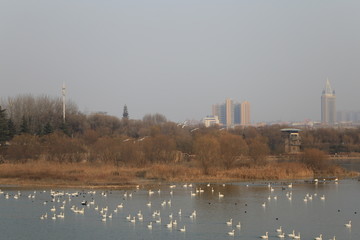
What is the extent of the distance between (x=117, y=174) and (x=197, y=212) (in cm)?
1870

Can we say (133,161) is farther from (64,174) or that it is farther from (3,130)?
(3,130)

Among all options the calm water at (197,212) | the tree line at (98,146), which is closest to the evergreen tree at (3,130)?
the tree line at (98,146)

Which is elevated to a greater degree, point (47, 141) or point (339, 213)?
point (47, 141)

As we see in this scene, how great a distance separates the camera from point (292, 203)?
3725cm

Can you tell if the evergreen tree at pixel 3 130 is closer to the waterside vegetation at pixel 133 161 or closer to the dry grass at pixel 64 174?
the waterside vegetation at pixel 133 161

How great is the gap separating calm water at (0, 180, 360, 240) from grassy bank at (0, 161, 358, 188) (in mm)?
3586

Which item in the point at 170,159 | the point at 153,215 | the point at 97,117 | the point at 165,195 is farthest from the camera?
the point at 97,117

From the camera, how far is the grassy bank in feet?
158

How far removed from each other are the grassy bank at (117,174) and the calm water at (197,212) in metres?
3.59

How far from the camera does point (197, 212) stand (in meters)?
33.5

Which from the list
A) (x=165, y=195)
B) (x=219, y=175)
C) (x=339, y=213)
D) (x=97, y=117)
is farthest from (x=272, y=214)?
(x=97, y=117)

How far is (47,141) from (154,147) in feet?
34.3

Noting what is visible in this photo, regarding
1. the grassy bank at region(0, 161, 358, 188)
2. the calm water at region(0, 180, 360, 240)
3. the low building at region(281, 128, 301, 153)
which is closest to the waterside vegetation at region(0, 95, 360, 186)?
the grassy bank at region(0, 161, 358, 188)

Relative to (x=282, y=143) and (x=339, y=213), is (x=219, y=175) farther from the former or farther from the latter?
(x=282, y=143)
